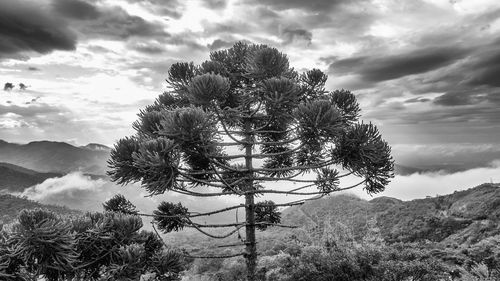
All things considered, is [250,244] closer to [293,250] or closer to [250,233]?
[250,233]

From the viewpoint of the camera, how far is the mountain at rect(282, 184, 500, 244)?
13867 millimetres

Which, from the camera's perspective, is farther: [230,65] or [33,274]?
[230,65]

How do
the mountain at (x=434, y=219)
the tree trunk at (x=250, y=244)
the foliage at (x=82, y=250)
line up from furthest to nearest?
1. the mountain at (x=434, y=219)
2. the tree trunk at (x=250, y=244)
3. the foliage at (x=82, y=250)

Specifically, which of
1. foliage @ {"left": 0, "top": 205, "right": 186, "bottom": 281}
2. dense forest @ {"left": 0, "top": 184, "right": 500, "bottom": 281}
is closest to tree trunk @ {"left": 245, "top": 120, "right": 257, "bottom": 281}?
dense forest @ {"left": 0, "top": 184, "right": 500, "bottom": 281}

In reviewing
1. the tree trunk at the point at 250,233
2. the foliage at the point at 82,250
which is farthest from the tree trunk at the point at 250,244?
the foliage at the point at 82,250

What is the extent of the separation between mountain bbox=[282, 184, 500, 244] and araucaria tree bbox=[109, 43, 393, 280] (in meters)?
6.44

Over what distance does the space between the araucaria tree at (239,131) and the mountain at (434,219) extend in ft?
21.1

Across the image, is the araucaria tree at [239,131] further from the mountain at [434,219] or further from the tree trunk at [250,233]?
the mountain at [434,219]

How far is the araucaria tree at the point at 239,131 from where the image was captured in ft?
21.9

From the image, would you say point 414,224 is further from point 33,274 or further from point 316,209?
point 33,274

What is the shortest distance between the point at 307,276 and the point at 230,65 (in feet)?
19.0

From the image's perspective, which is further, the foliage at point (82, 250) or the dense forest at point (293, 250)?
the dense forest at point (293, 250)

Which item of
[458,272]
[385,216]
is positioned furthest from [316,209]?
[458,272]

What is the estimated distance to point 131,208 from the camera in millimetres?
9234
